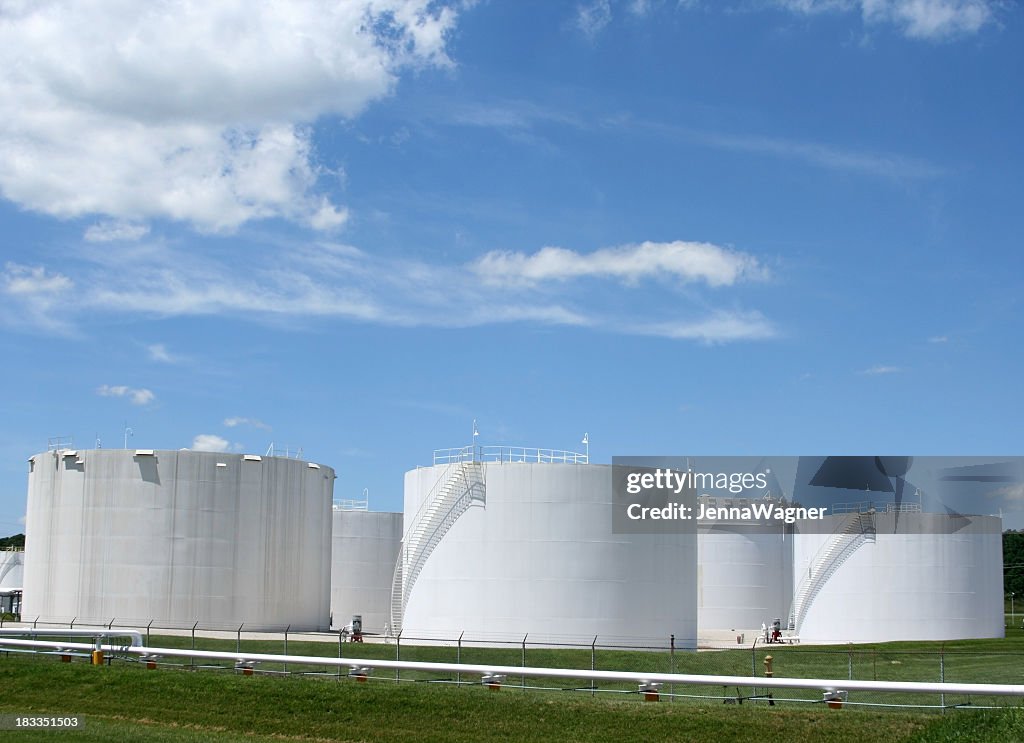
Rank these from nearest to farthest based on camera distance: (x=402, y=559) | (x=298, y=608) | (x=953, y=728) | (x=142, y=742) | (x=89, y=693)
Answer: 1. (x=953, y=728)
2. (x=142, y=742)
3. (x=89, y=693)
4. (x=402, y=559)
5. (x=298, y=608)

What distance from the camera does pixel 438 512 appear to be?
138ft

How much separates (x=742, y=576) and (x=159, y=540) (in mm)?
35264

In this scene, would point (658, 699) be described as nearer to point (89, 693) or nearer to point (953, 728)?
point (953, 728)

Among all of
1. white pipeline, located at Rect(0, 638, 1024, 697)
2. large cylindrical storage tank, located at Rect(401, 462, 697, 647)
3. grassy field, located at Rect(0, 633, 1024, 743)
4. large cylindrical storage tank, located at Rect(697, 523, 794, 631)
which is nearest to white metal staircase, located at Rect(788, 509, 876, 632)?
large cylindrical storage tank, located at Rect(697, 523, 794, 631)

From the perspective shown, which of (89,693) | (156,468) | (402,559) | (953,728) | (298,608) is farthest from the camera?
(298,608)

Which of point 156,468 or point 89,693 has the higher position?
point 156,468

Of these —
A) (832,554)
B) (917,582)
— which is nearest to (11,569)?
(832,554)

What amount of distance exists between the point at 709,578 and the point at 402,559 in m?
29.8

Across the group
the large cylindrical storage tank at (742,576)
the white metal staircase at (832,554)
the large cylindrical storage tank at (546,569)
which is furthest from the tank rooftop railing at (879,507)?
the large cylindrical storage tank at (546,569)

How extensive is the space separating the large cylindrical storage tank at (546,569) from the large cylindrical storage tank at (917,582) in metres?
18.2

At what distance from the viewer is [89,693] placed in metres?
25.4

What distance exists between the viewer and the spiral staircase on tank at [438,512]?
4141 cm

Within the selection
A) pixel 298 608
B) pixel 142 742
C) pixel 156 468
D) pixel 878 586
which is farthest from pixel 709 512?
pixel 142 742

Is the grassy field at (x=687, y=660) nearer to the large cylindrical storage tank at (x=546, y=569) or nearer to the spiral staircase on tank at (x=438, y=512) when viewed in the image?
the large cylindrical storage tank at (x=546, y=569)
